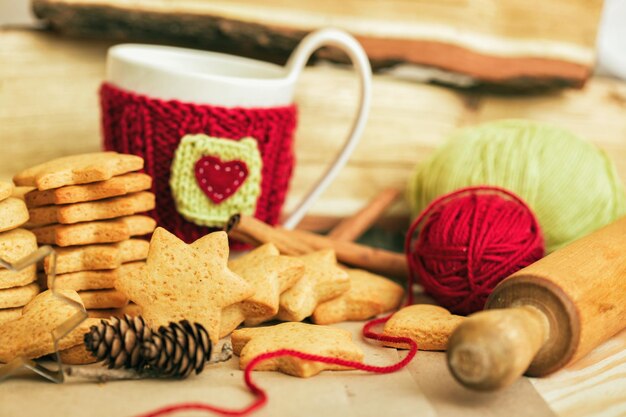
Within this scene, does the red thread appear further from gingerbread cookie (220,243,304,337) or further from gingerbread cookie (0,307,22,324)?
gingerbread cookie (0,307,22,324)

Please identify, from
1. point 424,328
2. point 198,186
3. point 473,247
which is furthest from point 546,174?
point 198,186

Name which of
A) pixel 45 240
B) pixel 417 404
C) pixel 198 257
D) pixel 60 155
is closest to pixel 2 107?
pixel 60 155

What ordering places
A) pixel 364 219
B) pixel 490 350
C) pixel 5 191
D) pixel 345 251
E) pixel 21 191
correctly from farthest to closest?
pixel 364 219 < pixel 345 251 < pixel 21 191 < pixel 5 191 < pixel 490 350

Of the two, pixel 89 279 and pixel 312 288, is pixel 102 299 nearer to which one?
pixel 89 279

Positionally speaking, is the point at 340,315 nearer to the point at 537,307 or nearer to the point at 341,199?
the point at 537,307

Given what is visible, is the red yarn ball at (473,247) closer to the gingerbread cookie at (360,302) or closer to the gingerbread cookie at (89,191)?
the gingerbread cookie at (360,302)
